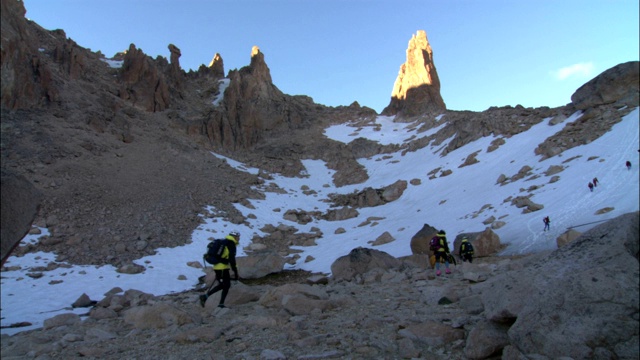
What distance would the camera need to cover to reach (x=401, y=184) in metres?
41.1

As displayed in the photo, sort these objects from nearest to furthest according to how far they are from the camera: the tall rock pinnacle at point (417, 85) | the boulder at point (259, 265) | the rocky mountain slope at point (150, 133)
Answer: the boulder at point (259, 265)
the rocky mountain slope at point (150, 133)
the tall rock pinnacle at point (417, 85)

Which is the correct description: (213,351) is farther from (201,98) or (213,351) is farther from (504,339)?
(201,98)

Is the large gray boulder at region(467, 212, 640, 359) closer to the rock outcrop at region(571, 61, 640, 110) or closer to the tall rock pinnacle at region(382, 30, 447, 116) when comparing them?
the rock outcrop at region(571, 61, 640, 110)

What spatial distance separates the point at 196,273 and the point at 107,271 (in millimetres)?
4555

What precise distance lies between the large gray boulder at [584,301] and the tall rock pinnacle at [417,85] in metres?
70.2

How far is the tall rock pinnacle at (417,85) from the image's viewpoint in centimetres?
7494

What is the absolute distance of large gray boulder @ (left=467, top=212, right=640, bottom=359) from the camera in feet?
11.2

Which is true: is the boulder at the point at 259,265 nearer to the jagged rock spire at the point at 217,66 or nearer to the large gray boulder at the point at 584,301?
the large gray boulder at the point at 584,301

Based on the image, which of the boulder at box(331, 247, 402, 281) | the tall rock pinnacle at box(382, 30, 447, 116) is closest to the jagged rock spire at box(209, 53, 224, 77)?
the tall rock pinnacle at box(382, 30, 447, 116)

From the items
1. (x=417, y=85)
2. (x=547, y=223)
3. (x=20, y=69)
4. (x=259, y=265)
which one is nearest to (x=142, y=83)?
(x=20, y=69)

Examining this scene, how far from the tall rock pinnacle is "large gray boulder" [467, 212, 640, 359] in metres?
70.2

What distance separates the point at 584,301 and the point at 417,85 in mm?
77730

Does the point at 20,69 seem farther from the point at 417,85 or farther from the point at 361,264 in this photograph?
the point at 417,85

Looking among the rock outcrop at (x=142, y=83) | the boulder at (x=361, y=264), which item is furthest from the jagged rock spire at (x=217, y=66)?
the boulder at (x=361, y=264)
